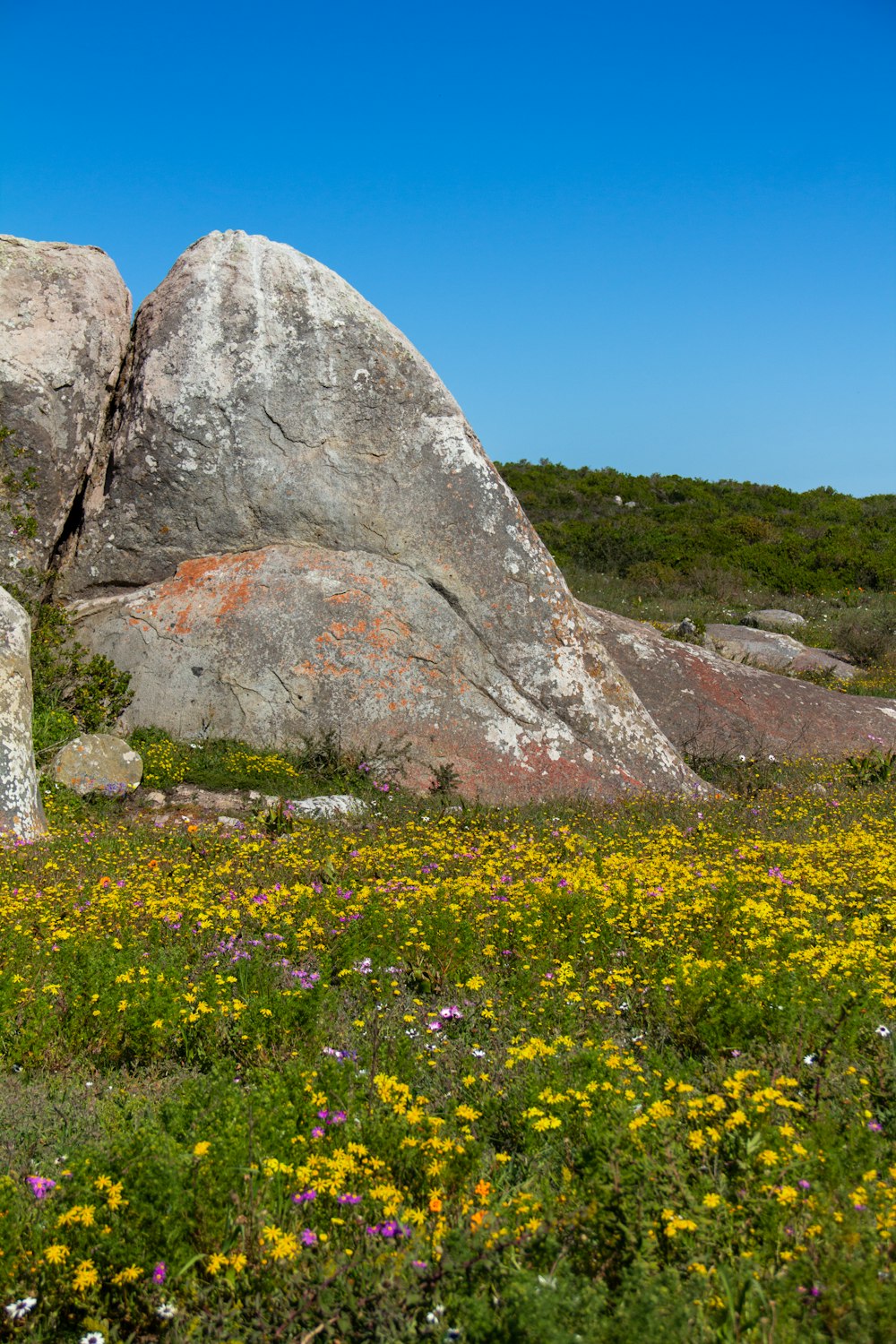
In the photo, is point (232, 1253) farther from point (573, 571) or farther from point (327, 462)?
point (573, 571)

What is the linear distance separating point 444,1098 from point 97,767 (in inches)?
256

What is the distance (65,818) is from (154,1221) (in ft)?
20.9

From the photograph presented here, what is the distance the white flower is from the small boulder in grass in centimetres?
694

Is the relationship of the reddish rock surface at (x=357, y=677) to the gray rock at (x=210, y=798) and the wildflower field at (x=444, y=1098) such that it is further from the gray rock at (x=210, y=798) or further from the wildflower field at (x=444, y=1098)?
the wildflower field at (x=444, y=1098)

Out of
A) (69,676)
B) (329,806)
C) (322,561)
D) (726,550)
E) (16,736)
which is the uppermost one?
(726,550)

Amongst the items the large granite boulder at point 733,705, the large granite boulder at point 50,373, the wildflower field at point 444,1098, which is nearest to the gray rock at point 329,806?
the wildflower field at point 444,1098

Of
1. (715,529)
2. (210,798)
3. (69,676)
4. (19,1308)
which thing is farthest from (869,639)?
(715,529)

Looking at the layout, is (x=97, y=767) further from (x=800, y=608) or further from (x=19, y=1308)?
(x=800, y=608)

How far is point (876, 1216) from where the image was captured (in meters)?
3.15

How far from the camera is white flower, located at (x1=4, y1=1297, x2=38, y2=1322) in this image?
9.89 ft

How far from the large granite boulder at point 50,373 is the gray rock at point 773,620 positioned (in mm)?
17080

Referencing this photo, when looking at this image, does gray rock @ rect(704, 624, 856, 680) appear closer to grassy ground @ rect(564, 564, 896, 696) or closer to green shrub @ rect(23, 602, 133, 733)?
grassy ground @ rect(564, 564, 896, 696)

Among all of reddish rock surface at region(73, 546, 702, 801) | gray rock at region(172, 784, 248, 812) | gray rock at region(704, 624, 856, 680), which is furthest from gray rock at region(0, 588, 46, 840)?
gray rock at region(704, 624, 856, 680)

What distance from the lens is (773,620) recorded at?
2566cm
